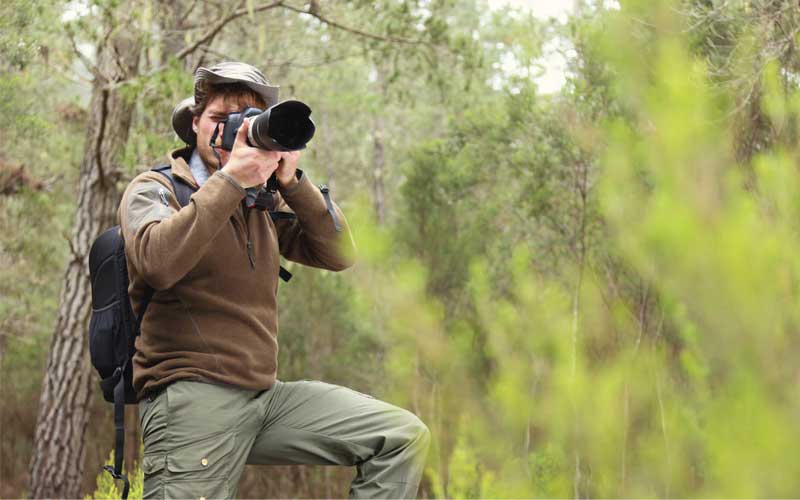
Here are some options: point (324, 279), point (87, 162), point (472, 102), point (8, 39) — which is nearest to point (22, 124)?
point (87, 162)

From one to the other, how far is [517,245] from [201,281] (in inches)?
215

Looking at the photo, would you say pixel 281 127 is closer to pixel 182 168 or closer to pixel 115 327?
pixel 182 168

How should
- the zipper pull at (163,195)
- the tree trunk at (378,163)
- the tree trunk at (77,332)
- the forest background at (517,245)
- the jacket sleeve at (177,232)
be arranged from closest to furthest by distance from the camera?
the jacket sleeve at (177,232)
the zipper pull at (163,195)
the forest background at (517,245)
the tree trunk at (77,332)
the tree trunk at (378,163)

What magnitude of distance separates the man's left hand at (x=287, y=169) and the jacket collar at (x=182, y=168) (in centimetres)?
19

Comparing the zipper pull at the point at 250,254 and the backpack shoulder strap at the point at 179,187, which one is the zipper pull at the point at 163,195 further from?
the zipper pull at the point at 250,254

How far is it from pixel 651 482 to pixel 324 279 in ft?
14.0

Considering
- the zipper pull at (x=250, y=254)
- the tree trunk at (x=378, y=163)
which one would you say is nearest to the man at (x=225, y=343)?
the zipper pull at (x=250, y=254)

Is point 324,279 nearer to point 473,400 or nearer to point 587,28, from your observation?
point 473,400

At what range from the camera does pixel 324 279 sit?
8102 mm

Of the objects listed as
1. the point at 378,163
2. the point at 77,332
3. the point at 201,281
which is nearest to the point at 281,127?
the point at 201,281

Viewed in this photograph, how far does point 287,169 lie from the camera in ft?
6.64

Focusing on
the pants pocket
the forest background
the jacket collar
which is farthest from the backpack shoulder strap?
the forest background

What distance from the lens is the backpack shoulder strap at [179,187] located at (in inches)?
78.5

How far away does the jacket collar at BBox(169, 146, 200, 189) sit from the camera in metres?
2.01
